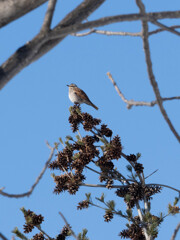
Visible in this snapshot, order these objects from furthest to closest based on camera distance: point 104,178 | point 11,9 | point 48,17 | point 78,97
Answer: point 78,97 < point 104,178 < point 11,9 < point 48,17

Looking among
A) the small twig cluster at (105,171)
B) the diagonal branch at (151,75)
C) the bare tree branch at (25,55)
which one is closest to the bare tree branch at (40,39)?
the bare tree branch at (25,55)

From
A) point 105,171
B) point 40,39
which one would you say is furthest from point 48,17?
point 105,171

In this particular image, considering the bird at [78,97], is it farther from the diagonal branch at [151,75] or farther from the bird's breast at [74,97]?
the diagonal branch at [151,75]

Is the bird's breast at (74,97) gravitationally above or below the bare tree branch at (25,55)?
above

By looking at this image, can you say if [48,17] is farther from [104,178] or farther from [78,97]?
[78,97]

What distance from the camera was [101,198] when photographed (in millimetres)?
4418

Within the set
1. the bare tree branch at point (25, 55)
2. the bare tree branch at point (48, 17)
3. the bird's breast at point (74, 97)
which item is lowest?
the bare tree branch at point (25, 55)

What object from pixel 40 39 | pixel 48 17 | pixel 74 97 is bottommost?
pixel 40 39

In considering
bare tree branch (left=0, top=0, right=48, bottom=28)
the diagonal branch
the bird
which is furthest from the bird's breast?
the diagonal branch

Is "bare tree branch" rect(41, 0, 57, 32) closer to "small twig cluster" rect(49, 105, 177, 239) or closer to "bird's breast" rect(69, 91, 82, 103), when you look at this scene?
"small twig cluster" rect(49, 105, 177, 239)

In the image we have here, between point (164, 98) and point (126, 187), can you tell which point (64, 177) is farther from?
point (164, 98)

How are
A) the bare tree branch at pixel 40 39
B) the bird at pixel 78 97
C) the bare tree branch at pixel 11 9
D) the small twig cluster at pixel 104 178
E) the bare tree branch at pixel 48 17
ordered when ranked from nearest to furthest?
the bare tree branch at pixel 40 39 < the bare tree branch at pixel 48 17 < the bare tree branch at pixel 11 9 < the small twig cluster at pixel 104 178 < the bird at pixel 78 97

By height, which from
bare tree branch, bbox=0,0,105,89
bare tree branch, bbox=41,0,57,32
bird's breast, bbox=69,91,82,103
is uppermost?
bird's breast, bbox=69,91,82,103

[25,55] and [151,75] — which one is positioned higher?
[151,75]
